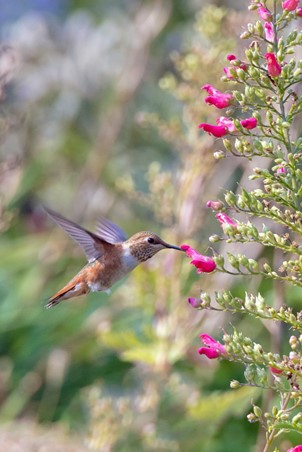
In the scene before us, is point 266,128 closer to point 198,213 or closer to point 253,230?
point 253,230

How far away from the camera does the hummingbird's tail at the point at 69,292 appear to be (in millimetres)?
3457

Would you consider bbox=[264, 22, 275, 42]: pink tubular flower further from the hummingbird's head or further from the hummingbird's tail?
the hummingbird's tail

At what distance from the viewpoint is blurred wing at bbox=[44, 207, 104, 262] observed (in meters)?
3.09

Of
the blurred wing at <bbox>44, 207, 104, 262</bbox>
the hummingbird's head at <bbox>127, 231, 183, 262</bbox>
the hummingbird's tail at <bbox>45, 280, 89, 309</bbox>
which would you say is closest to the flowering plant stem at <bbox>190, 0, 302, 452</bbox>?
the blurred wing at <bbox>44, 207, 104, 262</bbox>

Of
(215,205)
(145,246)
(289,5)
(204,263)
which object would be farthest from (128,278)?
(289,5)

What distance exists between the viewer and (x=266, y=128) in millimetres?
2379

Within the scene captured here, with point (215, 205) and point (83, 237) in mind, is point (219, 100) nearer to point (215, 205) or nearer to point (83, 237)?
point (215, 205)

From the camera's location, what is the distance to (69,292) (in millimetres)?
3465

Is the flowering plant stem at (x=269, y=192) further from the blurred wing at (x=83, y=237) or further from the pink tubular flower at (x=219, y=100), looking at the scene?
the blurred wing at (x=83, y=237)

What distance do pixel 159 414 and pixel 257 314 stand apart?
118 inches

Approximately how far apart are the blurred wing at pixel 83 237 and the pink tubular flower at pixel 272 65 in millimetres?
935

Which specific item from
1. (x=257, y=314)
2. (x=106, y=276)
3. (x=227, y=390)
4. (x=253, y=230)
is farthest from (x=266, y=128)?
(x=227, y=390)

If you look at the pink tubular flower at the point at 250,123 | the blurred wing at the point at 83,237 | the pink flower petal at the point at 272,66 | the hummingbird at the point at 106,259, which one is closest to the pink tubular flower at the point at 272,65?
the pink flower petal at the point at 272,66

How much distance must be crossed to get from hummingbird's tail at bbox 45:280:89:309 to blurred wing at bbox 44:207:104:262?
0.40 ft
